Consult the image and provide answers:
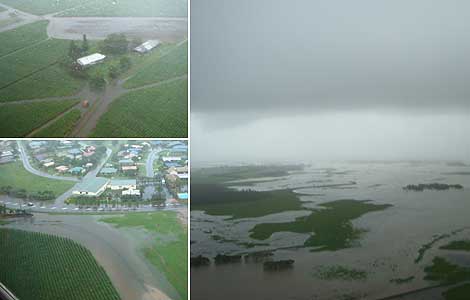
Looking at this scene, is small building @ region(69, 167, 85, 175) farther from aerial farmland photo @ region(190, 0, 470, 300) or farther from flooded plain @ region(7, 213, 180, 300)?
aerial farmland photo @ region(190, 0, 470, 300)

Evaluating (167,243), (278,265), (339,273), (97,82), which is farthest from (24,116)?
(339,273)

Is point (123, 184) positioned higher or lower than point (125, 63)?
lower

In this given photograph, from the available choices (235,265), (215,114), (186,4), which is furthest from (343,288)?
(186,4)

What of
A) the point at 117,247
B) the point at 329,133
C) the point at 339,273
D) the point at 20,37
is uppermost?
the point at 20,37

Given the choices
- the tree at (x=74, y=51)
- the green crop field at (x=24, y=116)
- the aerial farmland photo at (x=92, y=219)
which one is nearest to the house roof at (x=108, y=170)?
the aerial farmland photo at (x=92, y=219)

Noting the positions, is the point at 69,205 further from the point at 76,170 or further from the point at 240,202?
the point at 240,202

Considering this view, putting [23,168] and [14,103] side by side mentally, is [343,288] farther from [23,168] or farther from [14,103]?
[14,103]
